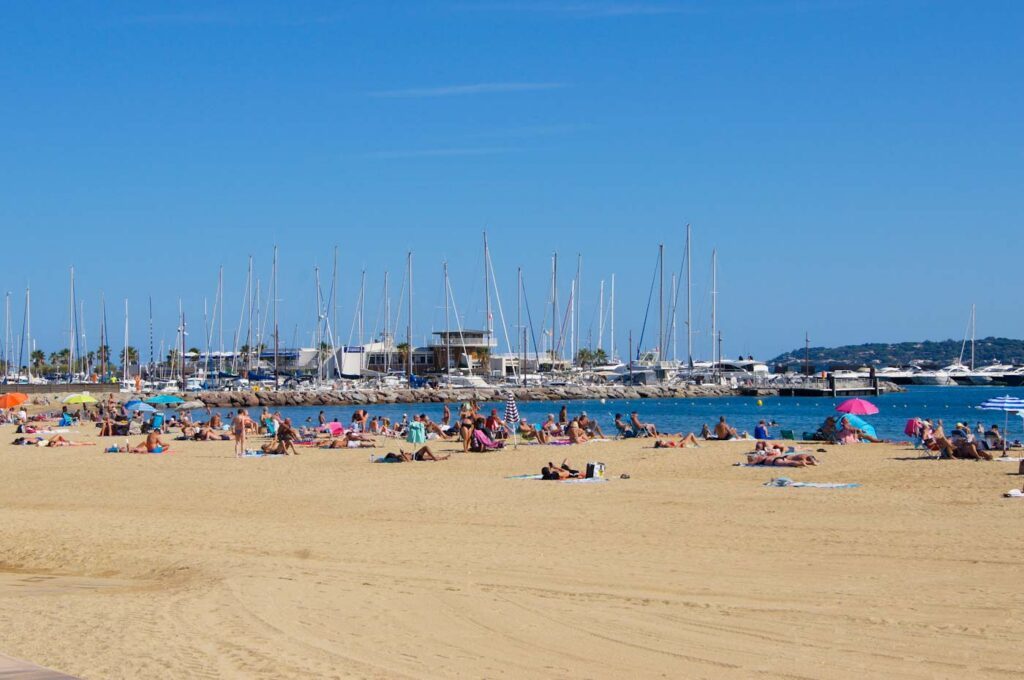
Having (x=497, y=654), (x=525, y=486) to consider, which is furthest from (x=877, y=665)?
(x=525, y=486)

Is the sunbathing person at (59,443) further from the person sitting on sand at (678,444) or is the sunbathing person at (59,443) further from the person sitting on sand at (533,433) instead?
the person sitting on sand at (678,444)

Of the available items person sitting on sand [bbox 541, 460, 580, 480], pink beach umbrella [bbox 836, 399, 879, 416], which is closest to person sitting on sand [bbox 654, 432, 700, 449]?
pink beach umbrella [bbox 836, 399, 879, 416]

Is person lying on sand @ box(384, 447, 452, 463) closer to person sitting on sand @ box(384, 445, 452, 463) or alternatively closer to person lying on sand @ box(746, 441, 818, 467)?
person sitting on sand @ box(384, 445, 452, 463)

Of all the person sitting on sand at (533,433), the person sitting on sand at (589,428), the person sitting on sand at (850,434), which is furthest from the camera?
the person sitting on sand at (589,428)

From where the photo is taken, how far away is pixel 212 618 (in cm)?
970

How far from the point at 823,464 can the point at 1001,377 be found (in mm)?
133286

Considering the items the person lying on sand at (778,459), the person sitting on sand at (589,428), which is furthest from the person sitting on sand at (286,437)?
the person lying on sand at (778,459)

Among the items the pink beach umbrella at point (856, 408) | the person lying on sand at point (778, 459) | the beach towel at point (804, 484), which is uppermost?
the pink beach umbrella at point (856, 408)

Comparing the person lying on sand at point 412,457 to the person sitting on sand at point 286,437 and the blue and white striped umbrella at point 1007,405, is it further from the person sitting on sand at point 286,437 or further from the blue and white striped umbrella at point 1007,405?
the blue and white striped umbrella at point 1007,405

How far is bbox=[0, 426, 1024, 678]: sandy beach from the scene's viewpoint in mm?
8438

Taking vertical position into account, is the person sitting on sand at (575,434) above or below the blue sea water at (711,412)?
above

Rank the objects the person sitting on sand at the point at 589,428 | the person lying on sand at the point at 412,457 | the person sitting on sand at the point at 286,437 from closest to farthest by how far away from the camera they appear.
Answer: the person lying on sand at the point at 412,457
the person sitting on sand at the point at 286,437
the person sitting on sand at the point at 589,428

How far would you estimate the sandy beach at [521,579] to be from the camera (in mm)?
8438

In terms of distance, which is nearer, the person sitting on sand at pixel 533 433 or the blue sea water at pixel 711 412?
the person sitting on sand at pixel 533 433
